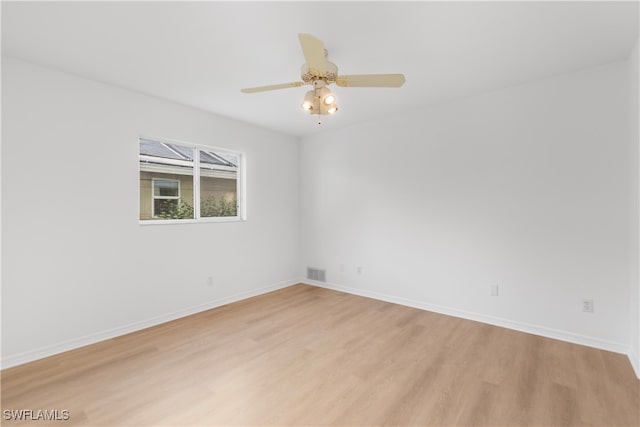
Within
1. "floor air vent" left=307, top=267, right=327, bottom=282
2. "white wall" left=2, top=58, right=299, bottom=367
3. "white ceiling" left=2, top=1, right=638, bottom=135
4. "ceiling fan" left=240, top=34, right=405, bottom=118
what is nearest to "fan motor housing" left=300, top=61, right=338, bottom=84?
"ceiling fan" left=240, top=34, right=405, bottom=118

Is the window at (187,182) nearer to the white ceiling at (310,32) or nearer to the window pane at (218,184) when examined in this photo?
the window pane at (218,184)

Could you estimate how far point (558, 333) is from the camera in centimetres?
284

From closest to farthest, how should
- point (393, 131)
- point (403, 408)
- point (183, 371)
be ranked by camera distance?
point (403, 408) → point (183, 371) → point (393, 131)

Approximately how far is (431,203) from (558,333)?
5.99 ft

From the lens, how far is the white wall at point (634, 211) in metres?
2.25

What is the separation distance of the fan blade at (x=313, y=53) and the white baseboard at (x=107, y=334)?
3157 mm

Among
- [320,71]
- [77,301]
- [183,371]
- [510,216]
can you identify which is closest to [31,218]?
[77,301]

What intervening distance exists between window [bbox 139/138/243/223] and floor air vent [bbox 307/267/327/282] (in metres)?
1.60

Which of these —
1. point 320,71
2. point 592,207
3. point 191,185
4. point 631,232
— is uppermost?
point 320,71

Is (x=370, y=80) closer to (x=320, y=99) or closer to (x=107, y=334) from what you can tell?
(x=320, y=99)

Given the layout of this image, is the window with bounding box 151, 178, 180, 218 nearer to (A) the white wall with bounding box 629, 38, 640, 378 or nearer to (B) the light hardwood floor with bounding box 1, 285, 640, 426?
(B) the light hardwood floor with bounding box 1, 285, 640, 426

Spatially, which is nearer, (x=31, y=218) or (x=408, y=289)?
(x=31, y=218)

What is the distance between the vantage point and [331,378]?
220cm

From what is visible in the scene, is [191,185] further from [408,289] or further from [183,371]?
[408,289]
